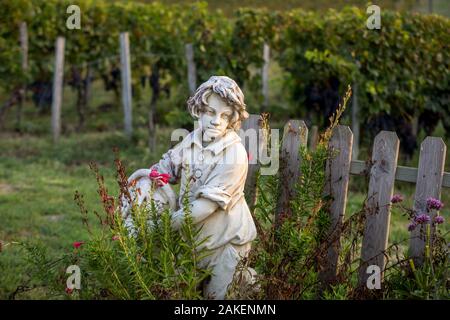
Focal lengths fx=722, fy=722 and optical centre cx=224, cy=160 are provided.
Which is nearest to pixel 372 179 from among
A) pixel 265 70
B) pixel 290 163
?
pixel 290 163

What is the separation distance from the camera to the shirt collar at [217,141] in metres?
4.05

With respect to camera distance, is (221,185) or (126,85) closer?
(221,185)

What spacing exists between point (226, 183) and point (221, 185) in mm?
31

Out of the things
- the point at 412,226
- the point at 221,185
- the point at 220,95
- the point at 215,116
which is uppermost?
the point at 220,95

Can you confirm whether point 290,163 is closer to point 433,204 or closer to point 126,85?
point 433,204

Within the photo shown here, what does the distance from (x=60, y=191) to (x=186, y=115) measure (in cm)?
231

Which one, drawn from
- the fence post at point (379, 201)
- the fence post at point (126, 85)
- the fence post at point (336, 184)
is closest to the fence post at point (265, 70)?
the fence post at point (126, 85)

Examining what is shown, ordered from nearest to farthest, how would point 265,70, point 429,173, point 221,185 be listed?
1. point 221,185
2. point 429,173
3. point 265,70

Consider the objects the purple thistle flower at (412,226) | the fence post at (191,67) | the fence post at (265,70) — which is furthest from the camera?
the fence post at (265,70)

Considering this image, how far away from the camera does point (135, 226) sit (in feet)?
13.0

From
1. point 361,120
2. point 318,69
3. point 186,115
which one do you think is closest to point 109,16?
point 186,115

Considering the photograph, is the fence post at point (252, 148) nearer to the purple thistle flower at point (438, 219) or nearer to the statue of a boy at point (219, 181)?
the statue of a boy at point (219, 181)

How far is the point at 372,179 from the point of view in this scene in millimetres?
4660

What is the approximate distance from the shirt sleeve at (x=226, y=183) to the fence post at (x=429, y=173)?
119 centimetres
